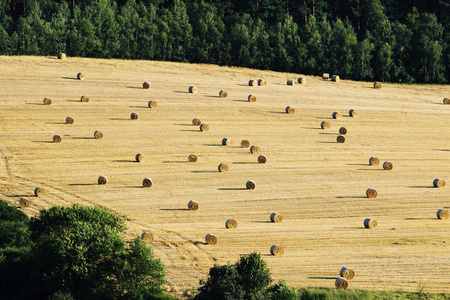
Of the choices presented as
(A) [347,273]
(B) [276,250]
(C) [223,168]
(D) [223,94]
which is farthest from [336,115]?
(A) [347,273]

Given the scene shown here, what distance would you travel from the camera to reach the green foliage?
3266 cm

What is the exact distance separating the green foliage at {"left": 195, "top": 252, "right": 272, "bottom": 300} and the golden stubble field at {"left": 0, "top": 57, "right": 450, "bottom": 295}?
334 centimetres

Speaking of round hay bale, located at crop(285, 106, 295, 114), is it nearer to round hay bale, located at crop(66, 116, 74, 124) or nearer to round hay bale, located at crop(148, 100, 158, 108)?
round hay bale, located at crop(148, 100, 158, 108)

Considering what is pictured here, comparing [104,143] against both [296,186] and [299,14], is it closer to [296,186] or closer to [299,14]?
[296,186]

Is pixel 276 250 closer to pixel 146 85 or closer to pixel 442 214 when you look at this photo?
pixel 442 214

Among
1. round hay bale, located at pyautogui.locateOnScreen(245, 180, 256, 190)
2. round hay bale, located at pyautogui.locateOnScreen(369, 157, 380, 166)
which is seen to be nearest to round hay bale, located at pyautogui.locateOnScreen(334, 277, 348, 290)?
round hay bale, located at pyautogui.locateOnScreen(245, 180, 256, 190)

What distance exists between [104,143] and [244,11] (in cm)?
6423

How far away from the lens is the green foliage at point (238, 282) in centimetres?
3266

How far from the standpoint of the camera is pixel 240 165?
5378cm

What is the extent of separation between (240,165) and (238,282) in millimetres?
21209

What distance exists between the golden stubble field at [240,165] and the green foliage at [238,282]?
3.34 meters

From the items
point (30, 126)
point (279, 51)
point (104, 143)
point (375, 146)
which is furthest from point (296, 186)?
point (279, 51)

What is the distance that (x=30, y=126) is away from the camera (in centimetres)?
5872

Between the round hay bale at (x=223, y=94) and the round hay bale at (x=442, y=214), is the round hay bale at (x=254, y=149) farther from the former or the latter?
the round hay bale at (x=442, y=214)
